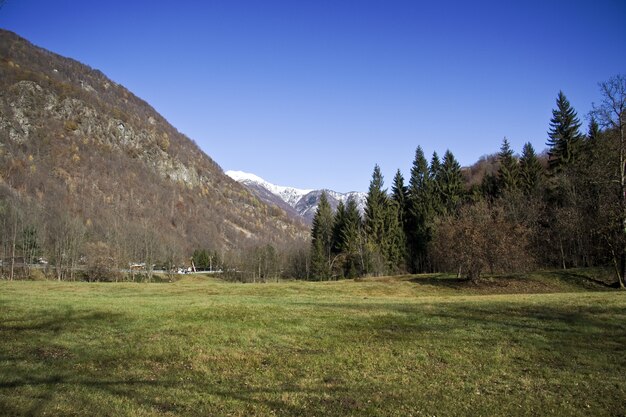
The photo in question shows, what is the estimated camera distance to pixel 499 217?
43906 millimetres

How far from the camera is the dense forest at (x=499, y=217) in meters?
37.5

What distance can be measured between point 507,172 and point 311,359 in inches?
2954

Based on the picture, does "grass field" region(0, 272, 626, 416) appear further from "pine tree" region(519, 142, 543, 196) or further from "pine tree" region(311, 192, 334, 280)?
"pine tree" region(311, 192, 334, 280)

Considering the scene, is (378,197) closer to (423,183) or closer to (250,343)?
(423,183)

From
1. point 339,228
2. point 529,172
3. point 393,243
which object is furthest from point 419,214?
point 529,172

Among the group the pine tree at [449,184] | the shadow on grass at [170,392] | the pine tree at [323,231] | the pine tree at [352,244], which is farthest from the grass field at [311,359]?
the pine tree at [323,231]

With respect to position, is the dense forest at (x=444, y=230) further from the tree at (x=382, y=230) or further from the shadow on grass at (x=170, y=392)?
the shadow on grass at (x=170, y=392)

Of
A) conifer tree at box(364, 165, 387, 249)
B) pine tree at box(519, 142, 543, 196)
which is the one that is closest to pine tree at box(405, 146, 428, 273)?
conifer tree at box(364, 165, 387, 249)

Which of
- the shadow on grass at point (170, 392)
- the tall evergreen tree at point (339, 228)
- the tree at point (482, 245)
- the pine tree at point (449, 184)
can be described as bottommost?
the shadow on grass at point (170, 392)

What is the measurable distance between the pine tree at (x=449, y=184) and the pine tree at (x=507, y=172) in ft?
26.4

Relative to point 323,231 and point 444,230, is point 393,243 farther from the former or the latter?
point 444,230

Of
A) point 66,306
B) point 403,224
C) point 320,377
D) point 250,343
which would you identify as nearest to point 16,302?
point 66,306

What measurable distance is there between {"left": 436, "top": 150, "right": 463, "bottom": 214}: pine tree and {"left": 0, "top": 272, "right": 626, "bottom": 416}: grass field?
62.9 meters

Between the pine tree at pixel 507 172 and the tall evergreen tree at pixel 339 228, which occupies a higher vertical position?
the pine tree at pixel 507 172
